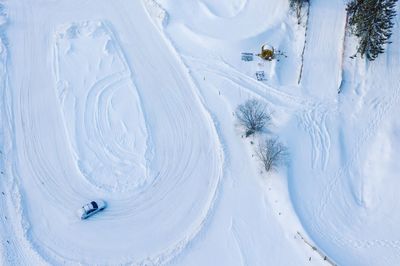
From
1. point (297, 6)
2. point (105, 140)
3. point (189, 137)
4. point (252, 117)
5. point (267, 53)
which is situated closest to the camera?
point (252, 117)

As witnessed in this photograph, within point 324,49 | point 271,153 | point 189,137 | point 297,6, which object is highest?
point 297,6

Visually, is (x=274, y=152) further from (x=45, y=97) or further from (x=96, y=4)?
(x=96, y=4)

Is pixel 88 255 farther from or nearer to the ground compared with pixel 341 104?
nearer to the ground

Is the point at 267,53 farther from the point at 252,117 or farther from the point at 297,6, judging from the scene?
the point at 252,117

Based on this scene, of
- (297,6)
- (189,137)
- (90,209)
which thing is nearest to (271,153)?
(189,137)

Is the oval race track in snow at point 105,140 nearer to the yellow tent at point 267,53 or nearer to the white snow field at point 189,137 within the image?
the white snow field at point 189,137

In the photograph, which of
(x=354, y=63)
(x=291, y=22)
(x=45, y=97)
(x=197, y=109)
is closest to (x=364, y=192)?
(x=354, y=63)
